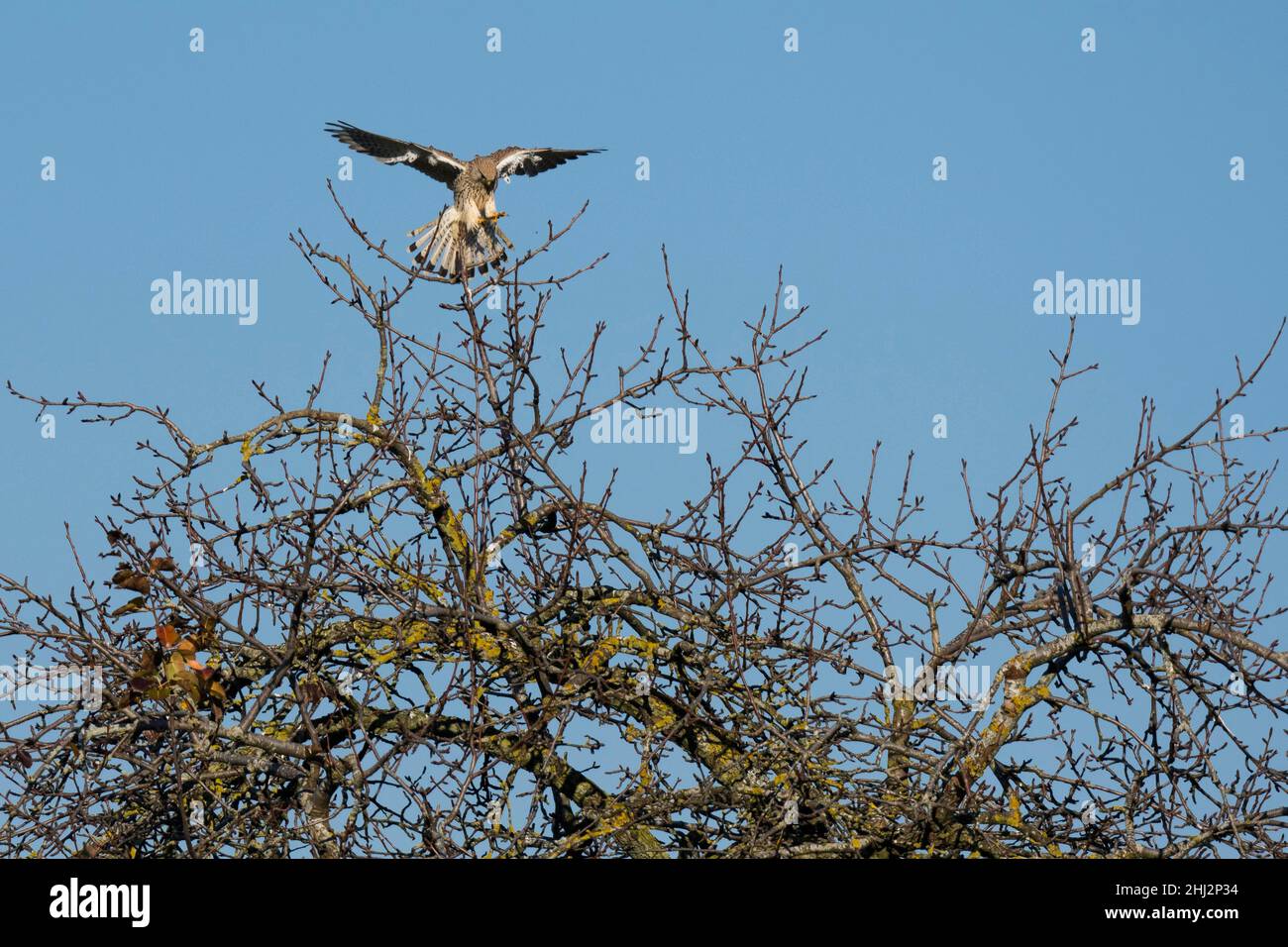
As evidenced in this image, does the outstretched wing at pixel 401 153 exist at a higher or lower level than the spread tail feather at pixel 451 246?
higher

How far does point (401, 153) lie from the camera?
37.7 feet

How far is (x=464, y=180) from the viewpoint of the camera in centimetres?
1140

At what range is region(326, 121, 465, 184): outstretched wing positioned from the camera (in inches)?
433

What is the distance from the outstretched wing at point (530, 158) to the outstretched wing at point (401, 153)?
30cm

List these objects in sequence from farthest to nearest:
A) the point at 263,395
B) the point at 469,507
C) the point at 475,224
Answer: the point at 475,224 → the point at 263,395 → the point at 469,507

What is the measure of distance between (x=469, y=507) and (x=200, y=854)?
1587 millimetres

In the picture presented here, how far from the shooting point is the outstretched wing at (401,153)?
11.0 metres

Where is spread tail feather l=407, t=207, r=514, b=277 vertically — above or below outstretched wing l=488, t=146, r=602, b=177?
below

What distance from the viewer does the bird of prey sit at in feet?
36.4

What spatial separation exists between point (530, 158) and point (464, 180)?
634 mm
